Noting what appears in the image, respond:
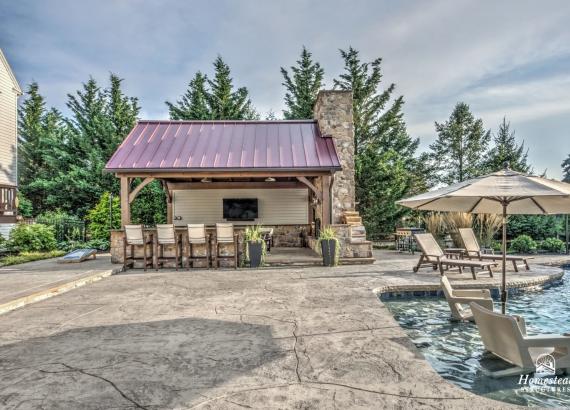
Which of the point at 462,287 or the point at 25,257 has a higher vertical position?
the point at 25,257

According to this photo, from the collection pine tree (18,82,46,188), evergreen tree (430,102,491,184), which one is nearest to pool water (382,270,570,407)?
evergreen tree (430,102,491,184)

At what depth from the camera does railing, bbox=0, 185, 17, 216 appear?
11634 mm

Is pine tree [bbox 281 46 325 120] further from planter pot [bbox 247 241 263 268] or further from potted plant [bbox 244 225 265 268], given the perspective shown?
planter pot [bbox 247 241 263 268]

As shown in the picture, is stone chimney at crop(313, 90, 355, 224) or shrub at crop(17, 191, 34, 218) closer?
stone chimney at crop(313, 90, 355, 224)

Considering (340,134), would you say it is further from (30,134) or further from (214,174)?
(30,134)

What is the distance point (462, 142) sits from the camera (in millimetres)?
22188

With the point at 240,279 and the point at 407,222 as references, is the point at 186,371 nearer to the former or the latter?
the point at 240,279

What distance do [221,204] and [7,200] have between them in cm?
742

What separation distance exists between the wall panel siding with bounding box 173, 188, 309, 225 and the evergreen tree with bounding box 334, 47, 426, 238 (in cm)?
377

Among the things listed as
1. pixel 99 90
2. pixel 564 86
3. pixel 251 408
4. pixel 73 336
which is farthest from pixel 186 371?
pixel 99 90

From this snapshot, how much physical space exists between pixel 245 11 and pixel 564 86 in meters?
10.0

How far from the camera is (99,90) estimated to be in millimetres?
19359

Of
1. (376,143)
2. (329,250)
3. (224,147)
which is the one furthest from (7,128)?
(376,143)

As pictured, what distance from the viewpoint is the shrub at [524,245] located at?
1121cm
